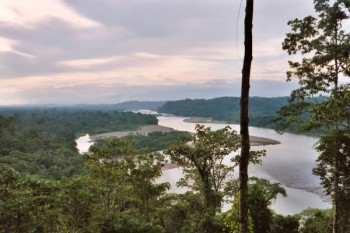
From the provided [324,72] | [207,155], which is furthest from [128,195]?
[324,72]

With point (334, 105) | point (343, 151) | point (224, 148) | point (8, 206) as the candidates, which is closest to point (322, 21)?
point (343, 151)

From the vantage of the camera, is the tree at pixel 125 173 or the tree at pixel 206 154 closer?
the tree at pixel 206 154

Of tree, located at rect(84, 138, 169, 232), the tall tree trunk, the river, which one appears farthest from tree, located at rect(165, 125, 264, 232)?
the river

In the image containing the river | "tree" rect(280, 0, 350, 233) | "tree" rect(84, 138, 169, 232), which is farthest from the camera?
the river

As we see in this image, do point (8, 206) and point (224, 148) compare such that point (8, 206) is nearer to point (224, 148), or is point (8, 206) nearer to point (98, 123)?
point (224, 148)

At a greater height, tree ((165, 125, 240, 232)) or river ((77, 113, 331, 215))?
tree ((165, 125, 240, 232))

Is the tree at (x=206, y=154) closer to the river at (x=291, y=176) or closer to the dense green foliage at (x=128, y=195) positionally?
the dense green foliage at (x=128, y=195)

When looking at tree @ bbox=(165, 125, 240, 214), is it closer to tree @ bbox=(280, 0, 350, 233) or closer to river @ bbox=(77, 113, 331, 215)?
tree @ bbox=(280, 0, 350, 233)

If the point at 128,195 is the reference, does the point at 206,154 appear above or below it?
above

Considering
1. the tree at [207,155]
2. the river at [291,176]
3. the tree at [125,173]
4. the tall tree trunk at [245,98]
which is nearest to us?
the tall tree trunk at [245,98]

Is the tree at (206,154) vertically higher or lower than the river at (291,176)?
higher

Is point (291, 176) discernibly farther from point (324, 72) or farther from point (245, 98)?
point (245, 98)

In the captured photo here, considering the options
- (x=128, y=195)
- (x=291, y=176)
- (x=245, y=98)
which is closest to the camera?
(x=245, y=98)

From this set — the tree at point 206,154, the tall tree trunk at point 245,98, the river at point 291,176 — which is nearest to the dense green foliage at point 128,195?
the tree at point 206,154
